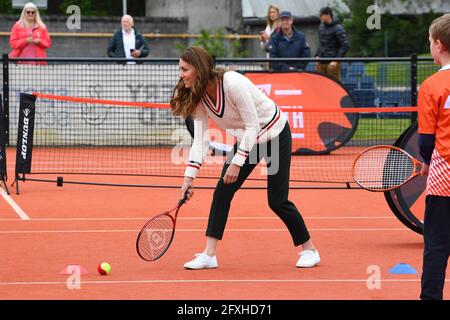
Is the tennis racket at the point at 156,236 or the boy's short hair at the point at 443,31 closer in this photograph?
the boy's short hair at the point at 443,31

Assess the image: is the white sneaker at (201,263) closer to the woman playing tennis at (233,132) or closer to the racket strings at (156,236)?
the woman playing tennis at (233,132)

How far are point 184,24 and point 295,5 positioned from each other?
131 inches

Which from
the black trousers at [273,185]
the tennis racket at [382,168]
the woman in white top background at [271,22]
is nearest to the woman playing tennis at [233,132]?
the black trousers at [273,185]

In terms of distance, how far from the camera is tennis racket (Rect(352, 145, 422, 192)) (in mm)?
8211

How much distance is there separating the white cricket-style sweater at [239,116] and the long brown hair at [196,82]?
86 mm

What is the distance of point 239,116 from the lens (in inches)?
311

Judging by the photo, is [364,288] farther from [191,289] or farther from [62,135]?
[62,135]

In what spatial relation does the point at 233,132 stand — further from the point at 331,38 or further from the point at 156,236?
the point at 331,38

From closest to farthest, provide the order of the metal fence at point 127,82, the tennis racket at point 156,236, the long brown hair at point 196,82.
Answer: the long brown hair at point 196,82 → the tennis racket at point 156,236 → the metal fence at point 127,82

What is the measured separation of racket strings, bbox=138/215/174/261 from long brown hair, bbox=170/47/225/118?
2.71ft

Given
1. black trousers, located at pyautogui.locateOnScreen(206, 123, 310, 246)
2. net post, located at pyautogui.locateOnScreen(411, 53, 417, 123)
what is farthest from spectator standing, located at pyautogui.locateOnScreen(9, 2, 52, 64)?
black trousers, located at pyautogui.locateOnScreen(206, 123, 310, 246)

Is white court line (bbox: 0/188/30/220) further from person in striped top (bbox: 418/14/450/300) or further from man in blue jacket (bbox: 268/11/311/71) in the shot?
man in blue jacket (bbox: 268/11/311/71)

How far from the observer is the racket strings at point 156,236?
806 cm

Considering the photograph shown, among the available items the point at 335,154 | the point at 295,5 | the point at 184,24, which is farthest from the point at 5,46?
the point at 335,154
